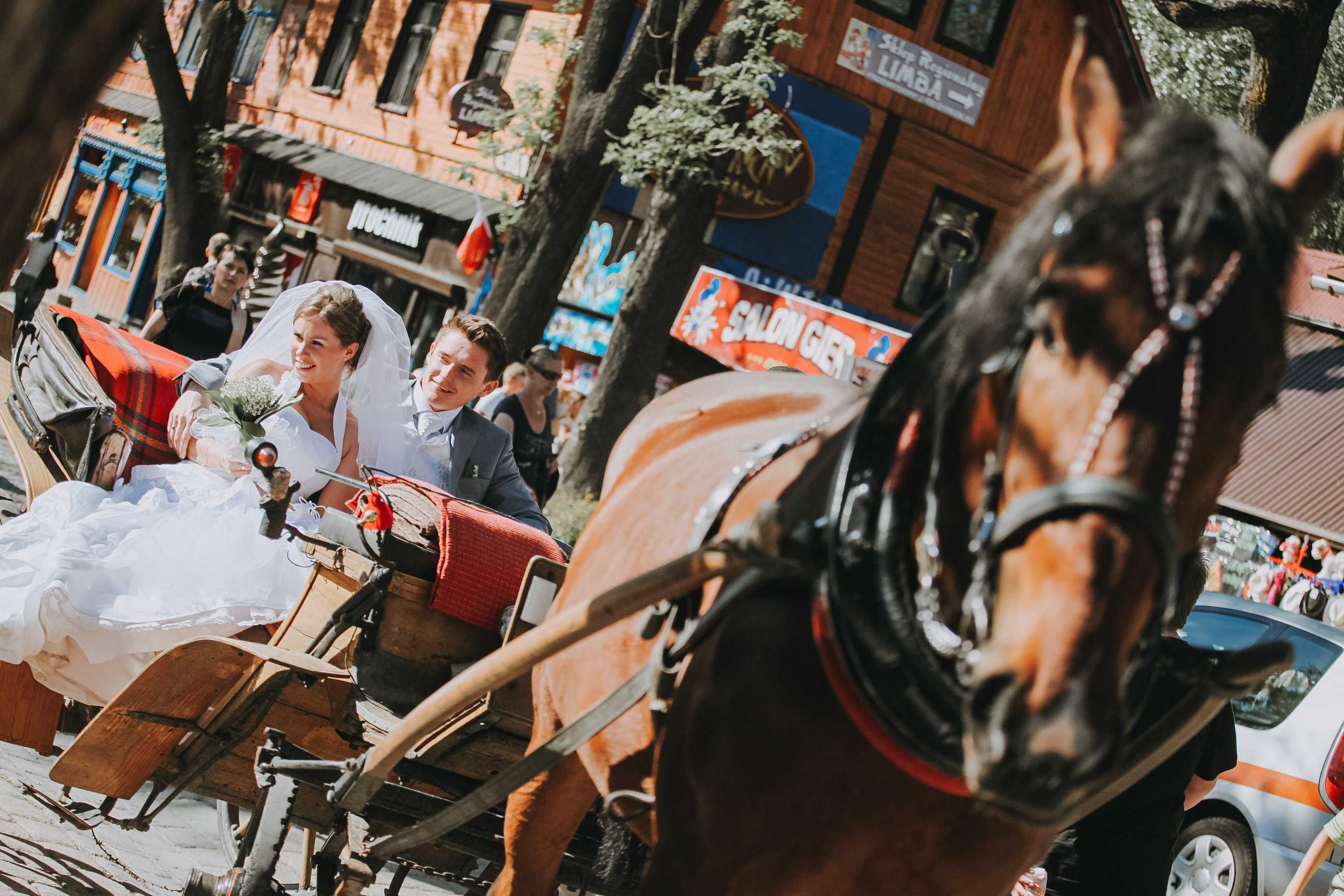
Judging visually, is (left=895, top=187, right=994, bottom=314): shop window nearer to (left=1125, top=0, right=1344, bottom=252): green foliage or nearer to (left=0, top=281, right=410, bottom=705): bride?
(left=1125, top=0, right=1344, bottom=252): green foliage

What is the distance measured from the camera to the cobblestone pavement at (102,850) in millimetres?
3979

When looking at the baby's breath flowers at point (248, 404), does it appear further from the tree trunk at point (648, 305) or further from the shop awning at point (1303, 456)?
the shop awning at point (1303, 456)

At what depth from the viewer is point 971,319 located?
183 cm

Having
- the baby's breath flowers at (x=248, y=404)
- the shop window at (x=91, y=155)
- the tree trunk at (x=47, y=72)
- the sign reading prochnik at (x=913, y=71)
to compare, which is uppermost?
the sign reading prochnik at (x=913, y=71)

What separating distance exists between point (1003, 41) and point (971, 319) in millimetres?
18023

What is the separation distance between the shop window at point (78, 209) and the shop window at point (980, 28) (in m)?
17.8

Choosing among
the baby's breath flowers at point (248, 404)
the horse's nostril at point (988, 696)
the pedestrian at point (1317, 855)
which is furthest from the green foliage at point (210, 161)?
the horse's nostril at point (988, 696)

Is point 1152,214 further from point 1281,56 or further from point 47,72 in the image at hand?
point 1281,56

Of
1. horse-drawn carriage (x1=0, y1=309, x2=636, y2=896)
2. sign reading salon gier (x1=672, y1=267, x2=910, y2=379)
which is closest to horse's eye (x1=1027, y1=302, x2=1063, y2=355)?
horse-drawn carriage (x1=0, y1=309, x2=636, y2=896)

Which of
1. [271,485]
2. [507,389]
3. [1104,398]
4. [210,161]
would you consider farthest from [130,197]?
[1104,398]

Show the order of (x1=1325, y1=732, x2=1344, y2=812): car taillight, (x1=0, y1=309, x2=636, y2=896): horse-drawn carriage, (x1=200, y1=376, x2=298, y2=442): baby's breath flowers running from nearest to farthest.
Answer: (x1=0, y1=309, x2=636, y2=896): horse-drawn carriage
(x1=200, y1=376, x2=298, y2=442): baby's breath flowers
(x1=1325, y1=732, x2=1344, y2=812): car taillight

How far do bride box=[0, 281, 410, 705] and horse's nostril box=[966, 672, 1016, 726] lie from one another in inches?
112

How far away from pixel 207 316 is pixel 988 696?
21.8 feet

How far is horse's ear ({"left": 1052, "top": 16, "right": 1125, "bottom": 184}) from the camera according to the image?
1788 mm
